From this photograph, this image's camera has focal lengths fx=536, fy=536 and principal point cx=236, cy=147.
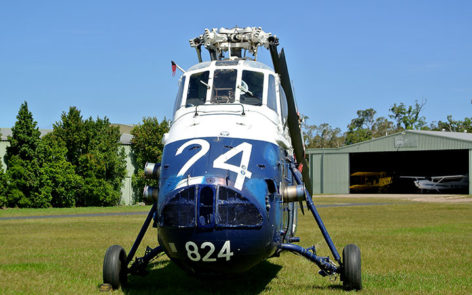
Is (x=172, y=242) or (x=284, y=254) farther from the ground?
(x=172, y=242)

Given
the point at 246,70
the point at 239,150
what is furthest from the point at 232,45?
the point at 239,150

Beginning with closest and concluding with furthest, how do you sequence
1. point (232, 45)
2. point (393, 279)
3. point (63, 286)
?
point (63, 286) → point (393, 279) → point (232, 45)

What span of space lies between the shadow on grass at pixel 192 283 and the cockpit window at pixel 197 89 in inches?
121

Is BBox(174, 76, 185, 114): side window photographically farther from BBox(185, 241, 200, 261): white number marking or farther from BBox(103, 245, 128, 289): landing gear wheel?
BBox(185, 241, 200, 261): white number marking

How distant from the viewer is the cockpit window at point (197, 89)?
9.69m

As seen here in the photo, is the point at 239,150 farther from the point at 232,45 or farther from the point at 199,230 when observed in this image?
the point at 232,45

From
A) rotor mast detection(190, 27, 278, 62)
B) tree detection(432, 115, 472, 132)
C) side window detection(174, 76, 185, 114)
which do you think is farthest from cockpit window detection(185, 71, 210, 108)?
tree detection(432, 115, 472, 132)

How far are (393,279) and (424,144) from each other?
189 feet

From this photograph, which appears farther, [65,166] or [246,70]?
→ [65,166]

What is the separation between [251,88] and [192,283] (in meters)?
3.73

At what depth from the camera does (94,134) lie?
56281 mm

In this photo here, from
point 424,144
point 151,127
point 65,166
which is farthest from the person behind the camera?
point 424,144

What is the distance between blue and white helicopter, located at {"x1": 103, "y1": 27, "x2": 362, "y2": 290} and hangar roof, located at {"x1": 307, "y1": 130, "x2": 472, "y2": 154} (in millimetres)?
56592

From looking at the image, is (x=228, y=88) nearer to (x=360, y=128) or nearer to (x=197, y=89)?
(x=197, y=89)
